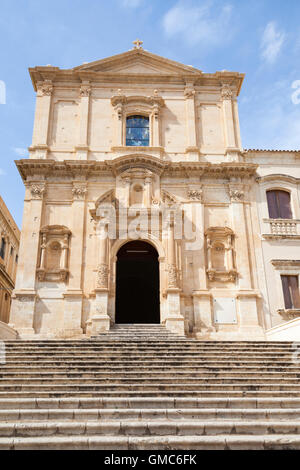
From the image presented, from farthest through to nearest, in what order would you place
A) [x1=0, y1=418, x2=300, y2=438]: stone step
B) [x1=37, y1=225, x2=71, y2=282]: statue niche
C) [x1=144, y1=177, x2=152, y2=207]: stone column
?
1. [x1=144, y1=177, x2=152, y2=207]: stone column
2. [x1=37, y1=225, x2=71, y2=282]: statue niche
3. [x1=0, y1=418, x2=300, y2=438]: stone step

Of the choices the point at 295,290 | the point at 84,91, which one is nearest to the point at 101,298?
the point at 295,290

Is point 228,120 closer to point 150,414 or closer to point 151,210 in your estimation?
point 151,210

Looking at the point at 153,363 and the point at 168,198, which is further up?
the point at 168,198

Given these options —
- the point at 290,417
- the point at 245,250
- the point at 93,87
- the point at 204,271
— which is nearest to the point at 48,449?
the point at 290,417

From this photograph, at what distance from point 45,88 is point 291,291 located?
1657 centimetres

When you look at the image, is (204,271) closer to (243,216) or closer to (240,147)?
(243,216)

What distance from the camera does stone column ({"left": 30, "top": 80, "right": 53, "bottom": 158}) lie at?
20812 millimetres

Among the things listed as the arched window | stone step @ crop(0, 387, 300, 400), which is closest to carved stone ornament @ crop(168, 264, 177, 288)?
the arched window

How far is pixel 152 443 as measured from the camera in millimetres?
7172

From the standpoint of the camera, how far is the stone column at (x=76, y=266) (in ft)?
57.9

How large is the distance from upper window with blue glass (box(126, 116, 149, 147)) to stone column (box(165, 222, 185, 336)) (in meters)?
5.67

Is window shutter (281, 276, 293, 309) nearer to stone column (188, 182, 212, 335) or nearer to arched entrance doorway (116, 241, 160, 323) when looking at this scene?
stone column (188, 182, 212, 335)

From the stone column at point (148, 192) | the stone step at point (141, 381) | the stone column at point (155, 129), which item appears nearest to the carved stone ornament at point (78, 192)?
the stone column at point (148, 192)

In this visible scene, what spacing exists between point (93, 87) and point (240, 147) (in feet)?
28.8
